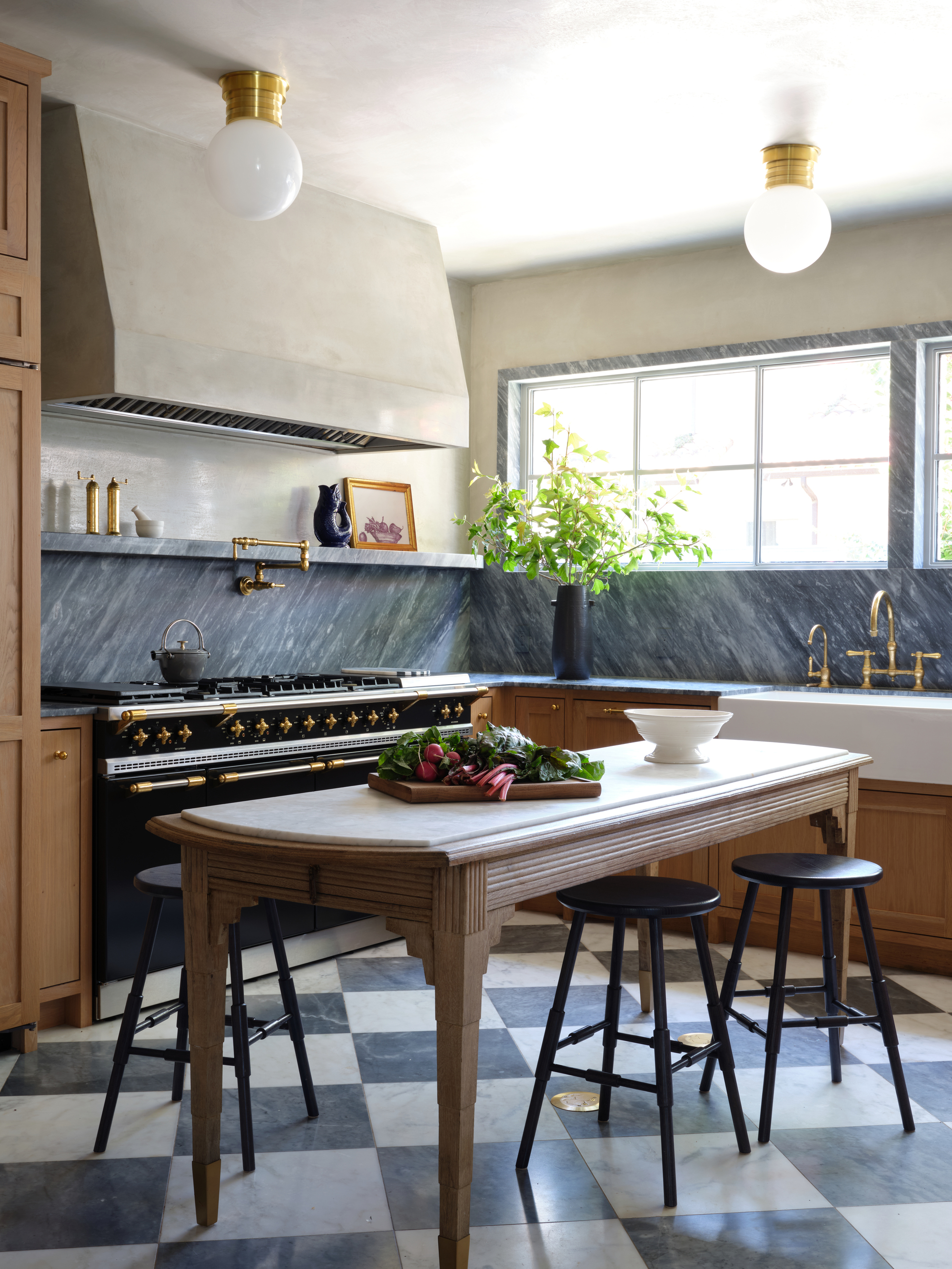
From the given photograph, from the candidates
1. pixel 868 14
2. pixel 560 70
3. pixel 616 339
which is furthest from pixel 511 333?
pixel 868 14

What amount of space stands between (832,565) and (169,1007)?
3.46m

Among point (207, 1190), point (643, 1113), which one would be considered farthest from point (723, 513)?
point (207, 1190)

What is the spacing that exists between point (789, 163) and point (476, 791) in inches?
111

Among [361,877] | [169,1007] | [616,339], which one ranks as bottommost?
[169,1007]

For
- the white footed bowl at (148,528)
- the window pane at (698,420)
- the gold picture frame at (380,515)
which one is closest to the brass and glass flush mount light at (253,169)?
the white footed bowl at (148,528)

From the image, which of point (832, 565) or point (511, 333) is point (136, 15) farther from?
point (832, 565)

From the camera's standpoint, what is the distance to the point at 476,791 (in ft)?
8.05

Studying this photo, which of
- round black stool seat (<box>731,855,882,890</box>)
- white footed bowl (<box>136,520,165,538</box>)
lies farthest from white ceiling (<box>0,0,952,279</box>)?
round black stool seat (<box>731,855,882,890</box>)

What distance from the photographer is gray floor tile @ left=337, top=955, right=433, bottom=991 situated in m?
4.02

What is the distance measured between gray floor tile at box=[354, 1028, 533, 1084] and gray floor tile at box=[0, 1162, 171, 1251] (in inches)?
28.1

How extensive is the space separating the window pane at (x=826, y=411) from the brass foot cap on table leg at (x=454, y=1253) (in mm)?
3731

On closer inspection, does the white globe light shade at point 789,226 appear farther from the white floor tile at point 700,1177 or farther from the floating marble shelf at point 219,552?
the white floor tile at point 700,1177

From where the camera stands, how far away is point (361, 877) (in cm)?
213

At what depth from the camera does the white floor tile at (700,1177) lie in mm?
2568
